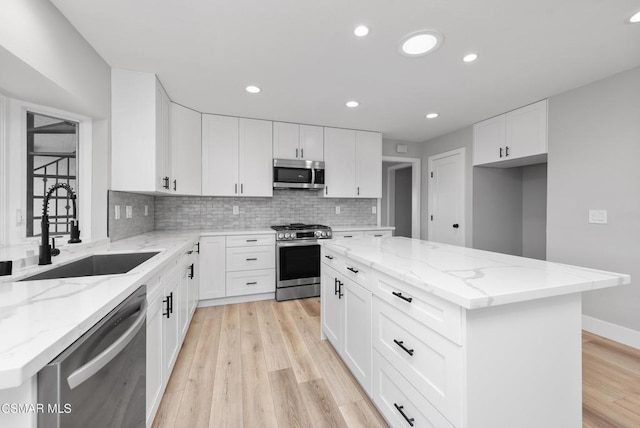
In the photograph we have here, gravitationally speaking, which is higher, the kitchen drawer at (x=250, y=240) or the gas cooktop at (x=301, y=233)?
the gas cooktop at (x=301, y=233)

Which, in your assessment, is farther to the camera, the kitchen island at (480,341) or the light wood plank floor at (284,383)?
the light wood plank floor at (284,383)

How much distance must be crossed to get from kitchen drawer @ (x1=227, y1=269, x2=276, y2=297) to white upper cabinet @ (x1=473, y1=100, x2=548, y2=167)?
3.28 meters

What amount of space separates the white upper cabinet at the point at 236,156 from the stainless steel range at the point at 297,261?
722 mm

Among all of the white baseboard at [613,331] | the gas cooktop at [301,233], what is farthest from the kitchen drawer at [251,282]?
the white baseboard at [613,331]

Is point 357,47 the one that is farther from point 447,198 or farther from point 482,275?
point 447,198

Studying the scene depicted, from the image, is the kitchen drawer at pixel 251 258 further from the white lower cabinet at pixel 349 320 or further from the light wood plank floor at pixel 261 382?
the white lower cabinet at pixel 349 320

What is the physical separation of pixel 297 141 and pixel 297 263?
1706 mm

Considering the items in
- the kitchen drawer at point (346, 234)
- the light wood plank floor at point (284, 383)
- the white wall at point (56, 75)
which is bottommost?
the light wood plank floor at point (284, 383)

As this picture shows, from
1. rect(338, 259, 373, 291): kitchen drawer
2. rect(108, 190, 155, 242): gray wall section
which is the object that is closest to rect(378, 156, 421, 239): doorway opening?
rect(338, 259, 373, 291): kitchen drawer

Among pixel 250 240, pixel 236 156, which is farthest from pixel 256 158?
pixel 250 240

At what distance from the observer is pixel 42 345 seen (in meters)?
0.63

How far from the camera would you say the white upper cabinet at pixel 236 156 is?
343 centimetres

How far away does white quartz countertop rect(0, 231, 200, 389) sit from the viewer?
58cm

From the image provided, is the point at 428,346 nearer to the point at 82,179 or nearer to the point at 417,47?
the point at 417,47
